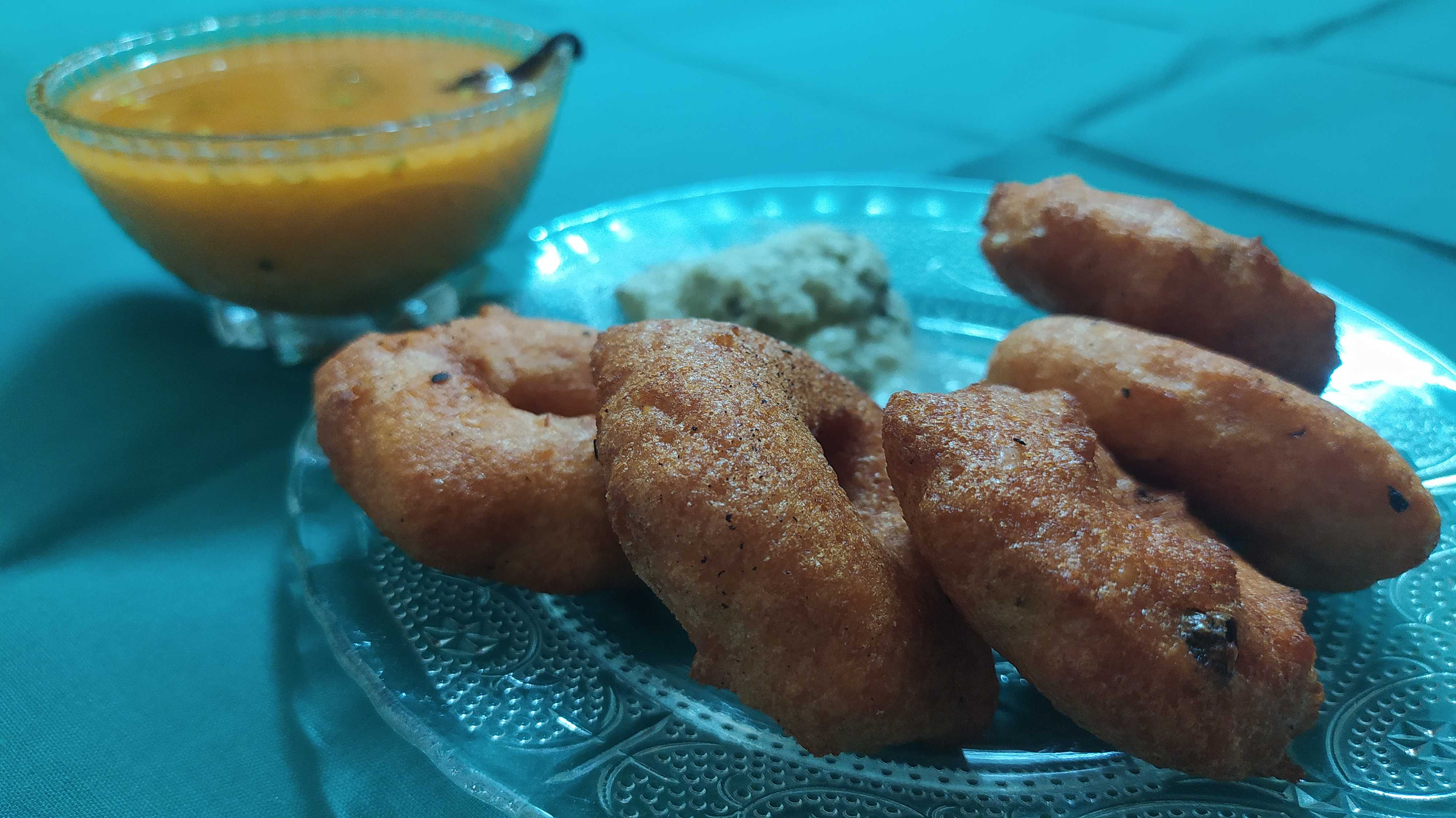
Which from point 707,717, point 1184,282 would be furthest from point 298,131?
point 1184,282

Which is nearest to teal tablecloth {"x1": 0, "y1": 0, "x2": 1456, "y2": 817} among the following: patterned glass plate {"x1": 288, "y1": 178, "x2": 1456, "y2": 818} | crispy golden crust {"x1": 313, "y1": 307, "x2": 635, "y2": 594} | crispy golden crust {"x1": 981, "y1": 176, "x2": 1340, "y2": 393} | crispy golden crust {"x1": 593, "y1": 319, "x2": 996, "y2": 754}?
patterned glass plate {"x1": 288, "y1": 178, "x2": 1456, "y2": 818}

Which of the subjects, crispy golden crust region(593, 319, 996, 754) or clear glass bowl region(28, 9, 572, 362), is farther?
clear glass bowl region(28, 9, 572, 362)

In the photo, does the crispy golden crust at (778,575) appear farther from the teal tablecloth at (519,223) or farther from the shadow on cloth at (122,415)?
the shadow on cloth at (122,415)

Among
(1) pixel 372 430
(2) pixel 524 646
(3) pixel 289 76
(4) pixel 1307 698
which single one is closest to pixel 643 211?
(3) pixel 289 76

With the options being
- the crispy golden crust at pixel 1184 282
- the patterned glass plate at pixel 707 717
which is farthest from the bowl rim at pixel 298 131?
the crispy golden crust at pixel 1184 282

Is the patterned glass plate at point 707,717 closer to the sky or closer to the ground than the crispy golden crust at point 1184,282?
closer to the ground

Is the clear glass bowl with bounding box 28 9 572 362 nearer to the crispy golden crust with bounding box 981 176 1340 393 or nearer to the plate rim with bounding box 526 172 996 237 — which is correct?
the plate rim with bounding box 526 172 996 237

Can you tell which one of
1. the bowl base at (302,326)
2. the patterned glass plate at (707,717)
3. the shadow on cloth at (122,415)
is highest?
the patterned glass plate at (707,717)

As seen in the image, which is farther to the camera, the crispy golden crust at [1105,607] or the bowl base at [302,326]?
the bowl base at [302,326]
